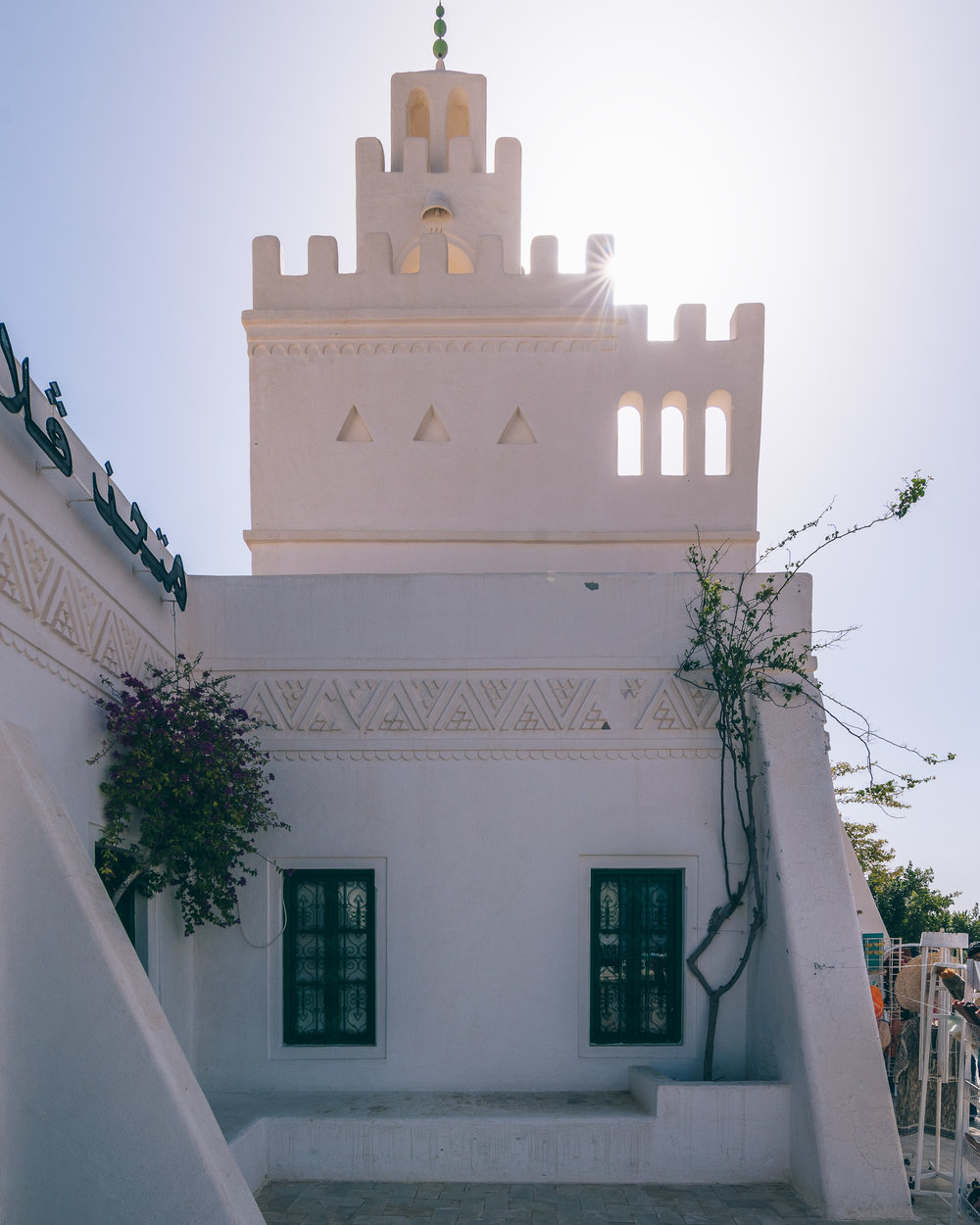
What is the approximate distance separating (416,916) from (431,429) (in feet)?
15.7

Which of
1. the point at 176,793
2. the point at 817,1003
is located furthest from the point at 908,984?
the point at 176,793

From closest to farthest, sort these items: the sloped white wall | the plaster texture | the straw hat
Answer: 1. the sloped white wall
2. the plaster texture
3. the straw hat

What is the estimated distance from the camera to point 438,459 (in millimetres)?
10008

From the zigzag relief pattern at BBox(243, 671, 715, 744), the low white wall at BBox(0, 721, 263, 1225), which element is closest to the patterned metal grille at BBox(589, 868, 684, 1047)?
the zigzag relief pattern at BBox(243, 671, 715, 744)

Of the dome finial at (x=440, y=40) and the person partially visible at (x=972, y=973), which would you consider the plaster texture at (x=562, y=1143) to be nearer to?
the person partially visible at (x=972, y=973)

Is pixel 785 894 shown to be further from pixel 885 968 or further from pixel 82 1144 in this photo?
pixel 82 1144

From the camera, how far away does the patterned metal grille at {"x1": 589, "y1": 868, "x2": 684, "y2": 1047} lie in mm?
7234

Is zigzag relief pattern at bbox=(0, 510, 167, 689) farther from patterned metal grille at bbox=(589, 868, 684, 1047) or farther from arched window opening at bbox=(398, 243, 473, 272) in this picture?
arched window opening at bbox=(398, 243, 473, 272)

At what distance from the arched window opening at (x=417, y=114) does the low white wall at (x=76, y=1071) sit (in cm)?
907

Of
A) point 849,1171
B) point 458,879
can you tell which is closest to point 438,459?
point 458,879

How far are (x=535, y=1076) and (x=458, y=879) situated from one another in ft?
4.58

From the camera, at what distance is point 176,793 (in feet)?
19.4

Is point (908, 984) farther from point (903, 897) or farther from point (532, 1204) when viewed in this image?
point (903, 897)

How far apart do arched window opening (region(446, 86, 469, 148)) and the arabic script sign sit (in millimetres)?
6724
